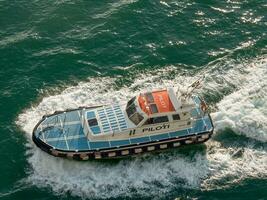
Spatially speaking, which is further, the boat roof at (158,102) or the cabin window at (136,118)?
the boat roof at (158,102)

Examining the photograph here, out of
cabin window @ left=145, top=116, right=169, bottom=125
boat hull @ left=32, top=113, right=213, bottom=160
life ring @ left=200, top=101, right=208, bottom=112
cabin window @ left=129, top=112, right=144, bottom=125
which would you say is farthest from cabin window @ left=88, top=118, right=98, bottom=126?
life ring @ left=200, top=101, right=208, bottom=112

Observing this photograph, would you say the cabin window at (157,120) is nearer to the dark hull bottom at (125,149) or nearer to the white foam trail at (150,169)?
the dark hull bottom at (125,149)

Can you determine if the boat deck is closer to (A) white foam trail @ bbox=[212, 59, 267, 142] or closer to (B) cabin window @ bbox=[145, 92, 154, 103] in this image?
(A) white foam trail @ bbox=[212, 59, 267, 142]

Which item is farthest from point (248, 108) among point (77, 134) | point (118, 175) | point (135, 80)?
point (77, 134)

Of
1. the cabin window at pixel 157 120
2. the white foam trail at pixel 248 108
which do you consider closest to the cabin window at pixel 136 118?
the cabin window at pixel 157 120

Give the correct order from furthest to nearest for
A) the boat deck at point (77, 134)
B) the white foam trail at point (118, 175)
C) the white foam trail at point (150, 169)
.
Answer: the boat deck at point (77, 134) → the white foam trail at point (150, 169) → the white foam trail at point (118, 175)

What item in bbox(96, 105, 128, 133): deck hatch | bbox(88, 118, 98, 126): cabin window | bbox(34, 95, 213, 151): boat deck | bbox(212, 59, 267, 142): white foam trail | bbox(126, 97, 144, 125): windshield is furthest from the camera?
bbox(212, 59, 267, 142): white foam trail

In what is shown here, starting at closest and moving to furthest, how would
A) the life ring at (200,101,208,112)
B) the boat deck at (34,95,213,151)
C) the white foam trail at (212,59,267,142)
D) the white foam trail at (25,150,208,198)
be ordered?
the white foam trail at (25,150,208,198), the boat deck at (34,95,213,151), the life ring at (200,101,208,112), the white foam trail at (212,59,267,142)

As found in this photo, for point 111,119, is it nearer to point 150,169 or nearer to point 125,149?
point 125,149
